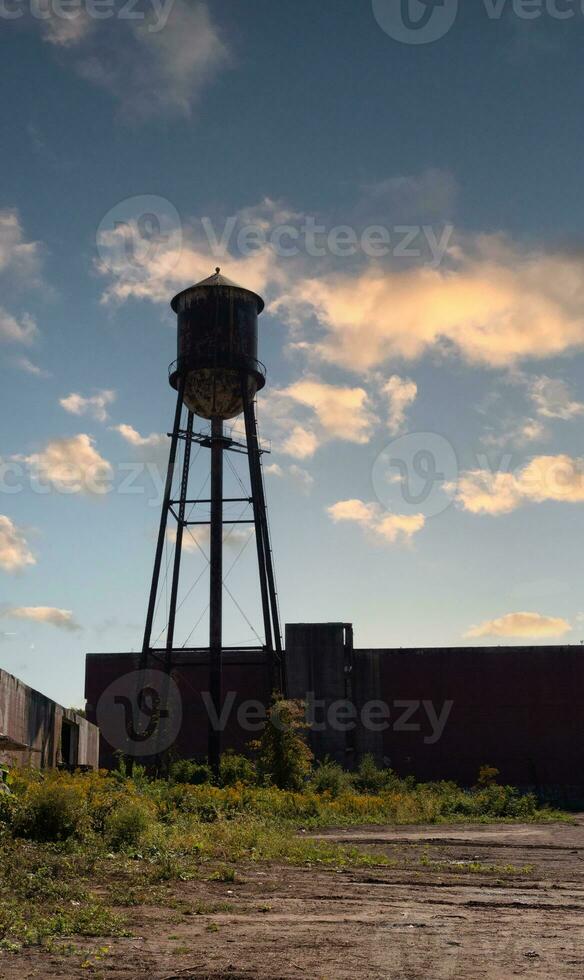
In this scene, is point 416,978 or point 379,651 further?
point 379,651

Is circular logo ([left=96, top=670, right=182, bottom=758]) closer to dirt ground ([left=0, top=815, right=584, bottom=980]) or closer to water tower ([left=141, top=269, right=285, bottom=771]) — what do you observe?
water tower ([left=141, top=269, right=285, bottom=771])

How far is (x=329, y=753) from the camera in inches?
1369

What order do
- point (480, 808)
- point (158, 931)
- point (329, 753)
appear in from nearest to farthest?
point (158, 931), point (480, 808), point (329, 753)

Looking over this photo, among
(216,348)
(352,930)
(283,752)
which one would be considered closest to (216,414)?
(216,348)

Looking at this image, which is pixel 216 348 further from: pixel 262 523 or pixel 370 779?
pixel 370 779

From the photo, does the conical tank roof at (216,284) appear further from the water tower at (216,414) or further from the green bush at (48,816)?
the green bush at (48,816)

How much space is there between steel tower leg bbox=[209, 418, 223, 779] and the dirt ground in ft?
52.5

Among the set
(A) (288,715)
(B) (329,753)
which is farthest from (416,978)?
(B) (329,753)

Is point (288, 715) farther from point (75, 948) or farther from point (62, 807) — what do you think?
point (75, 948)

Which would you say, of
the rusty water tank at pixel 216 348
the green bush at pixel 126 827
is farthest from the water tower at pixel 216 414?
the green bush at pixel 126 827

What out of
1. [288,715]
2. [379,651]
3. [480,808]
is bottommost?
[480,808]

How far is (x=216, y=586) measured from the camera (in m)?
28.8

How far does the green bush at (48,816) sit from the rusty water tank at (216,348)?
17953 mm

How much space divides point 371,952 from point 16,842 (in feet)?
21.5
